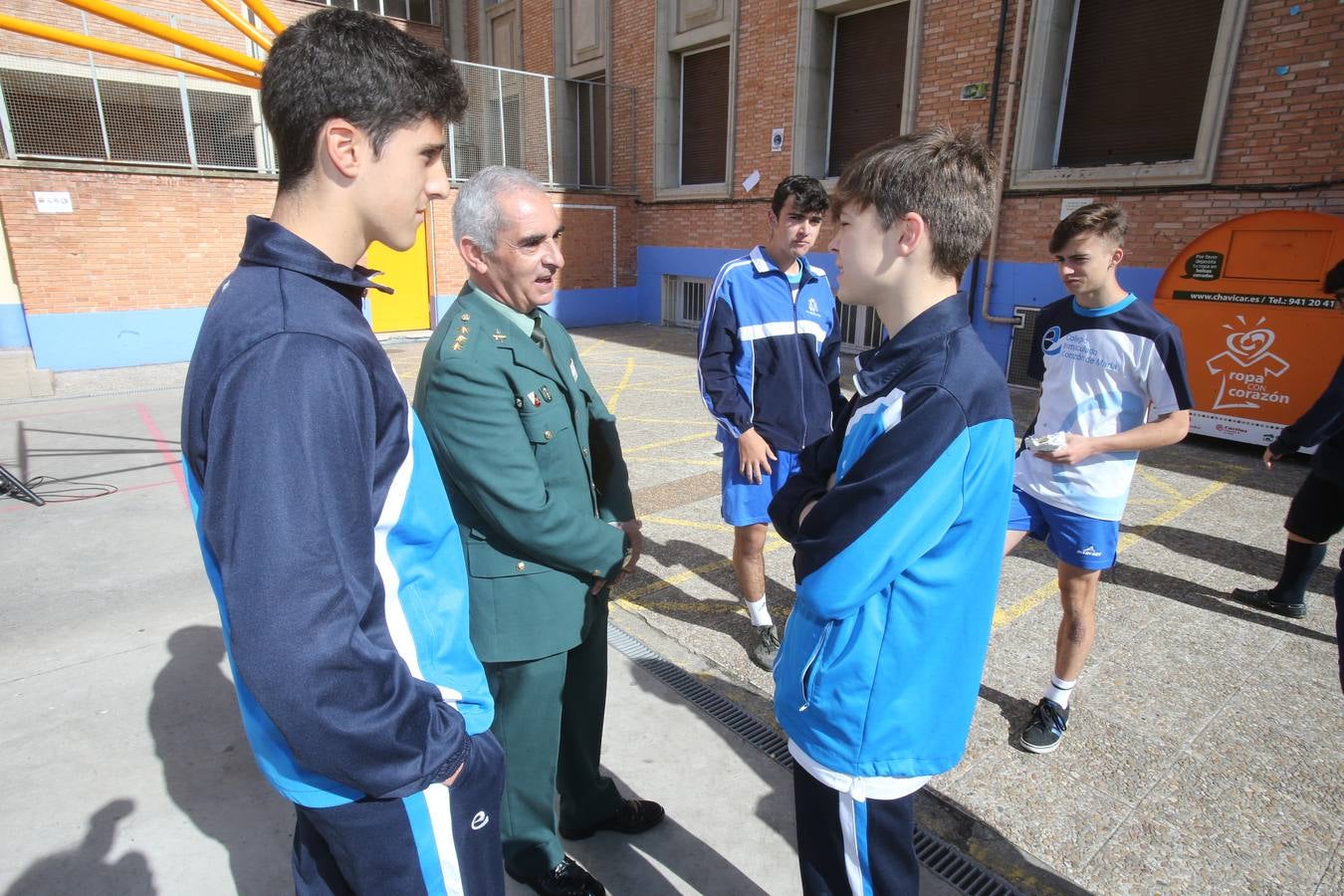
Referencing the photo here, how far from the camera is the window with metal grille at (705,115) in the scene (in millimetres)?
14805

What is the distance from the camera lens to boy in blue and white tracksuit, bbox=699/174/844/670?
349cm

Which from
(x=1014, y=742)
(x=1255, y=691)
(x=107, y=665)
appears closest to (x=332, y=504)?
(x=1014, y=742)

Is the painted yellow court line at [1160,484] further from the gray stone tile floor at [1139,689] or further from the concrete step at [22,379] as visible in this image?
the concrete step at [22,379]

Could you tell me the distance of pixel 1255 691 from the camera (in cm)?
342

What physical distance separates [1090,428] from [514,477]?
2.51 metres

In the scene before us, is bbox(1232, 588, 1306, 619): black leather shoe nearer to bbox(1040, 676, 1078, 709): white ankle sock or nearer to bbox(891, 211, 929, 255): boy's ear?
bbox(1040, 676, 1078, 709): white ankle sock

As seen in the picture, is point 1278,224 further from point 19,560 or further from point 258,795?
point 19,560

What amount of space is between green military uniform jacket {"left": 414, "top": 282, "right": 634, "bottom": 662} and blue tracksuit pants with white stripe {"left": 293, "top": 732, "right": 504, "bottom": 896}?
1.90ft

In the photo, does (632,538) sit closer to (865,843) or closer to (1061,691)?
(865,843)

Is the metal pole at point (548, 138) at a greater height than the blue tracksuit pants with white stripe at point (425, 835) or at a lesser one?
greater

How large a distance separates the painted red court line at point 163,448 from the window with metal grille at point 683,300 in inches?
394

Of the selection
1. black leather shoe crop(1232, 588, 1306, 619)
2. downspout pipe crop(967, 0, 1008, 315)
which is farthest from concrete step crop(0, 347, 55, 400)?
black leather shoe crop(1232, 588, 1306, 619)

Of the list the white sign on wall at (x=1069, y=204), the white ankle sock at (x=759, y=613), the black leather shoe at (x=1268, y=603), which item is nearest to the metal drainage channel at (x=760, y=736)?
the white ankle sock at (x=759, y=613)

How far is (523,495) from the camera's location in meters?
1.87
